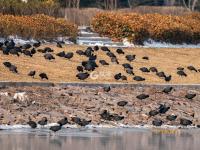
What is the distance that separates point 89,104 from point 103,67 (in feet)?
18.4

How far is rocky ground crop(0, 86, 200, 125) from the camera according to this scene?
78.4 ft

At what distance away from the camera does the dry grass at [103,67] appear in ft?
93.6

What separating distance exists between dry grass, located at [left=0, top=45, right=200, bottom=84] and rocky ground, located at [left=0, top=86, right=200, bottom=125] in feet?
5.30

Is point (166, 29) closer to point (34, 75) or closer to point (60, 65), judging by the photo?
point (60, 65)

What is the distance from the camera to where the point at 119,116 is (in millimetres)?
24219

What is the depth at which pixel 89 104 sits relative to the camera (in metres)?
25.4

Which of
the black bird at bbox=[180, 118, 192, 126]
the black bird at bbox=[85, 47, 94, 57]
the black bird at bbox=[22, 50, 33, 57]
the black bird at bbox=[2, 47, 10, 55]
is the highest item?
the black bird at bbox=[2, 47, 10, 55]

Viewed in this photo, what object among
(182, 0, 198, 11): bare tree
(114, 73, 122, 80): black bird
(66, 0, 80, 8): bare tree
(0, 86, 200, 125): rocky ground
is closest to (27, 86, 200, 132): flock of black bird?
(0, 86, 200, 125): rocky ground

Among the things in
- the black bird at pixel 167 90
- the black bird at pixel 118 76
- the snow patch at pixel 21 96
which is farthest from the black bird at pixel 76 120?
the black bird at pixel 118 76

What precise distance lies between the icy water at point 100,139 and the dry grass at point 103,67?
18.3 feet

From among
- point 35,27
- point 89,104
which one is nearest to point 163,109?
point 89,104

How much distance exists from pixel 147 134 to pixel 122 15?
17276mm

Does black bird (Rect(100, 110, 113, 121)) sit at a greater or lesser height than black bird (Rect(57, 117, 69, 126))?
lesser

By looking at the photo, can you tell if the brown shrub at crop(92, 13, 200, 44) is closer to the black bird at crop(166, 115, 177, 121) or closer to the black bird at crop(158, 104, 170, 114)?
the black bird at crop(158, 104, 170, 114)
